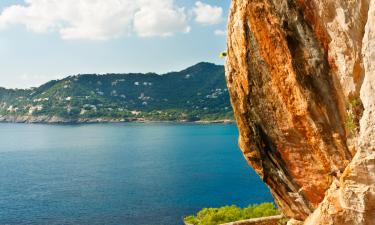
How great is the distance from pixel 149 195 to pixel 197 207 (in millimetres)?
10943

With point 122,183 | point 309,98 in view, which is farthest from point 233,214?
point 122,183

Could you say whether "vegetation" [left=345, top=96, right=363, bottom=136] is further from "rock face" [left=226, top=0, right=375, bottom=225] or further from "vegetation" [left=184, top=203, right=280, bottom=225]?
"vegetation" [left=184, top=203, right=280, bottom=225]

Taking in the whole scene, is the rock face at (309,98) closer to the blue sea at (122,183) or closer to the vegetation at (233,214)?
the vegetation at (233,214)

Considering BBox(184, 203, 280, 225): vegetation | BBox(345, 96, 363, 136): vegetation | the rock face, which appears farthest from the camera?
BBox(184, 203, 280, 225): vegetation

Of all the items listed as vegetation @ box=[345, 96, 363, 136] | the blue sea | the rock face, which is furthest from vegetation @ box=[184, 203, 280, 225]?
vegetation @ box=[345, 96, 363, 136]

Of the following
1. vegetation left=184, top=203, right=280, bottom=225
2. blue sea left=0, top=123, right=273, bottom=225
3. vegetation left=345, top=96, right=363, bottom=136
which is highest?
vegetation left=345, top=96, right=363, bottom=136

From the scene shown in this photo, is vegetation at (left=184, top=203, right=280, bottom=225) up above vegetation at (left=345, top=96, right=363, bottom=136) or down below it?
below

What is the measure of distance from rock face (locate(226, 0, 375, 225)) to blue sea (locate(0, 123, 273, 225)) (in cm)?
4208

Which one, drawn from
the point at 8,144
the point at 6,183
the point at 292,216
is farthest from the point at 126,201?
the point at 8,144

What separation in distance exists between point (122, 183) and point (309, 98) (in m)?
74.4

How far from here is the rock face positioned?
11.8 meters

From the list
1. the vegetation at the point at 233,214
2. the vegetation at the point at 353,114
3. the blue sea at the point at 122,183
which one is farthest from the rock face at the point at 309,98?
the blue sea at the point at 122,183

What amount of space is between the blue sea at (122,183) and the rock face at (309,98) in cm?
4208

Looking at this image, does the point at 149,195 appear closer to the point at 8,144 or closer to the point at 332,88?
the point at 332,88
